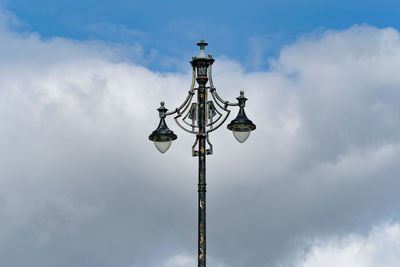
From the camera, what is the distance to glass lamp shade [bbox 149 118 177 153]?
18.2 metres

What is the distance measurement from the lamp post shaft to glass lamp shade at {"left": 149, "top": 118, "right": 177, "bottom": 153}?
1064mm

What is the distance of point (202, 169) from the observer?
17.1 metres

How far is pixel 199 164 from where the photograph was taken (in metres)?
17.2

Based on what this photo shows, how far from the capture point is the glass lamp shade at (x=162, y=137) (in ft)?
59.6

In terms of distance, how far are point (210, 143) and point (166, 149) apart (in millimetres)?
1485

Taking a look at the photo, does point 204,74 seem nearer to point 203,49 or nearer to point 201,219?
point 203,49

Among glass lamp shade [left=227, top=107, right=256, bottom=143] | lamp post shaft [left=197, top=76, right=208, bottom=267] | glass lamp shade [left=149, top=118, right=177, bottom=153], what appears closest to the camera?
lamp post shaft [left=197, top=76, right=208, bottom=267]

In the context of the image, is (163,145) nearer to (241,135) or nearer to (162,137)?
(162,137)

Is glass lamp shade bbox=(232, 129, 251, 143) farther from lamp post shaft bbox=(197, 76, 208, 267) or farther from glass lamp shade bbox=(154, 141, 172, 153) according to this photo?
glass lamp shade bbox=(154, 141, 172, 153)

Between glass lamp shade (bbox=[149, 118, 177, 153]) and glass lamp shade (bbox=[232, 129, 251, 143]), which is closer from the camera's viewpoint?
glass lamp shade (bbox=[232, 129, 251, 143])

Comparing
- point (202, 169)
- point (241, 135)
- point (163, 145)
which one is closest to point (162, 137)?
point (163, 145)

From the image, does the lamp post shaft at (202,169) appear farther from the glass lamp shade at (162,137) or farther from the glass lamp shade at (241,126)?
the glass lamp shade at (162,137)

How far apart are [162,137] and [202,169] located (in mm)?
1571

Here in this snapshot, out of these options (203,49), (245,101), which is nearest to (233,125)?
(245,101)
